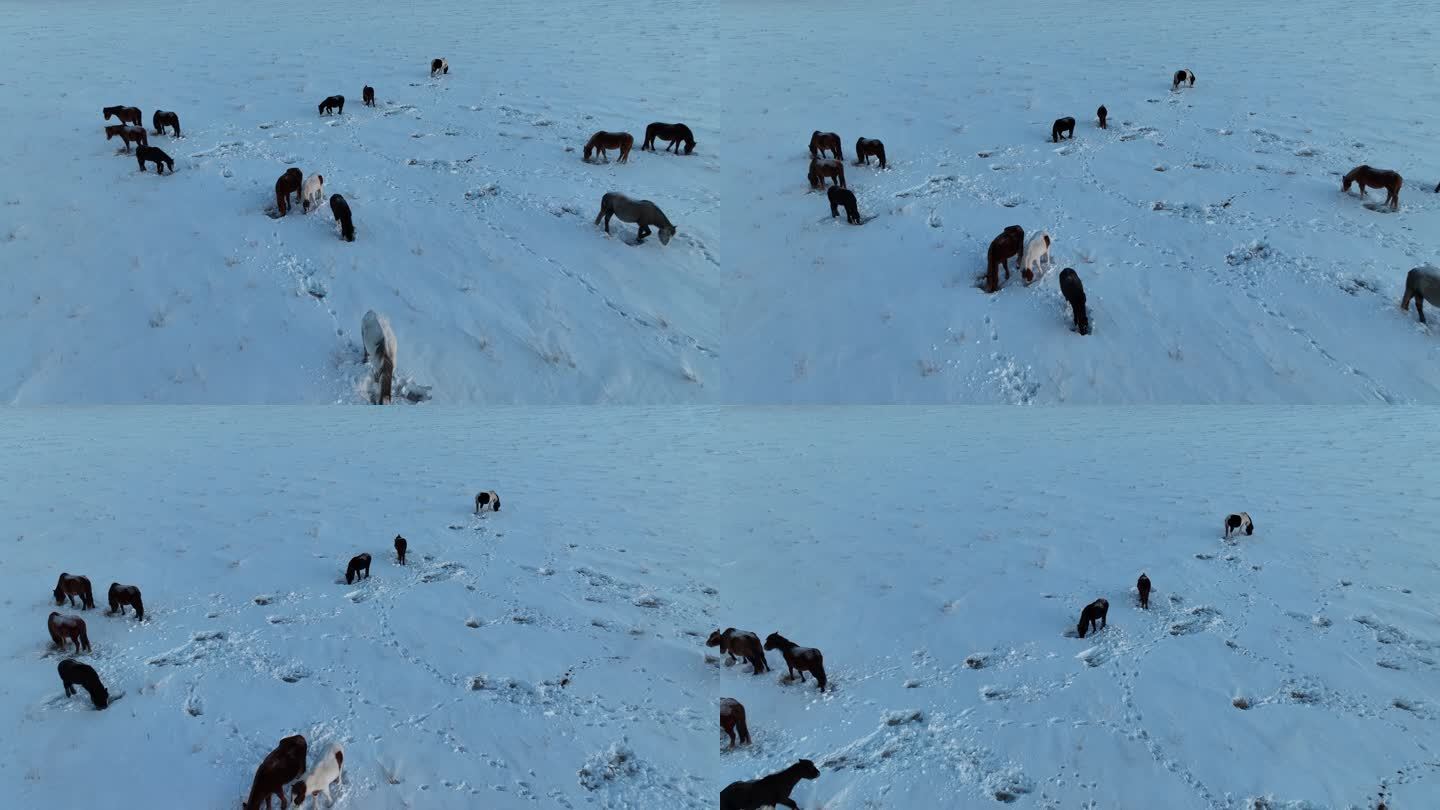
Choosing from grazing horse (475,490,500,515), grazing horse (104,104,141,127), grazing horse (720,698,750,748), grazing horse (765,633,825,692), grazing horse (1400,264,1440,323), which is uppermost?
grazing horse (104,104,141,127)

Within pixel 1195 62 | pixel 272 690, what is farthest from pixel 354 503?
pixel 1195 62

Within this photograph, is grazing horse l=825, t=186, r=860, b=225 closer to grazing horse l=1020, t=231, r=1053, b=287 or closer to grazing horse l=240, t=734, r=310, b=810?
grazing horse l=1020, t=231, r=1053, b=287

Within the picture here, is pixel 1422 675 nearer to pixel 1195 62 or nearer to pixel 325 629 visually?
pixel 325 629

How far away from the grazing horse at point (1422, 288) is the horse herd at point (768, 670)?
511cm

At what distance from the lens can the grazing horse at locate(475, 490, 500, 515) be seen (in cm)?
1410

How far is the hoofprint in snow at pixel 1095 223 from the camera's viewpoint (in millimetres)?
12516

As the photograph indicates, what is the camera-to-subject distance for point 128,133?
17484mm

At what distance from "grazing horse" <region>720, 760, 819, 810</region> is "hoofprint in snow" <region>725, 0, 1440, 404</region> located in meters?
5.35

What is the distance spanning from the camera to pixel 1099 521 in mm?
13312

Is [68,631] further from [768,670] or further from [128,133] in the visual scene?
[128,133]

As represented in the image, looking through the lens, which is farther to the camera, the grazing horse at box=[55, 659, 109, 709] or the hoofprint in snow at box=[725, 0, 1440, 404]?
the hoofprint in snow at box=[725, 0, 1440, 404]

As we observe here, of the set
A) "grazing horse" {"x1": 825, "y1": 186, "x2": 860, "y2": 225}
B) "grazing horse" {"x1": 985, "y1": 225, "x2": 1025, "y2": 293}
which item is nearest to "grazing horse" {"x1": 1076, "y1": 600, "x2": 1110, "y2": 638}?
"grazing horse" {"x1": 985, "y1": 225, "x2": 1025, "y2": 293}

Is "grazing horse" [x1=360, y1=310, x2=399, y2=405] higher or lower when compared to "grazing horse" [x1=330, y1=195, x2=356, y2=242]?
lower

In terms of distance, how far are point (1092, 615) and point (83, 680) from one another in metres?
9.70
